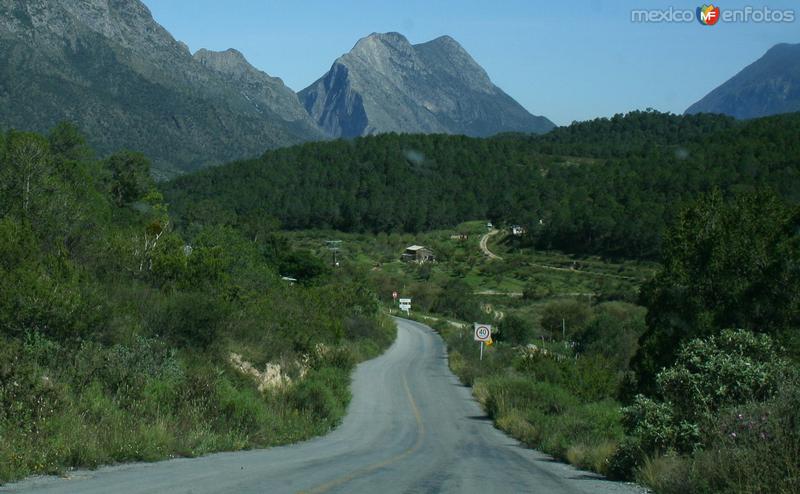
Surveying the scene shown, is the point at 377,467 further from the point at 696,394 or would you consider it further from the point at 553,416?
the point at 553,416

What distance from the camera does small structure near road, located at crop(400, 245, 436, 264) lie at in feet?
377

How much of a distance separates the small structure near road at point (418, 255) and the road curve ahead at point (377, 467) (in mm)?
86044

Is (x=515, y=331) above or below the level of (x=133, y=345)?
below

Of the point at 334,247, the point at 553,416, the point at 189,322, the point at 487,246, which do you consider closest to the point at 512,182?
the point at 487,246

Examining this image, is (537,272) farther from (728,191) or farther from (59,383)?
(59,383)

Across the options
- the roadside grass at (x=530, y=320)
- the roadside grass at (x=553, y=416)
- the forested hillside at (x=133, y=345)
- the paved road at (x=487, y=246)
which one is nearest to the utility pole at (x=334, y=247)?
the roadside grass at (x=530, y=320)

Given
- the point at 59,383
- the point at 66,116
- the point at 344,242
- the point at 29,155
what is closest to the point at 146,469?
the point at 59,383

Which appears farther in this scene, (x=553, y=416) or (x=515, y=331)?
(x=515, y=331)

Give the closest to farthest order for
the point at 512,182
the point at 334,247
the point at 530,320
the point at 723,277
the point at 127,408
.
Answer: the point at 127,408 → the point at 723,277 → the point at 530,320 → the point at 334,247 → the point at 512,182

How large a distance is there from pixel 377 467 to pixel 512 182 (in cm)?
13273

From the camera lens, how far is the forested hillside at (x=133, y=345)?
11516 millimetres

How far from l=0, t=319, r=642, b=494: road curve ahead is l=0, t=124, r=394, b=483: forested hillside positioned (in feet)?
1.81

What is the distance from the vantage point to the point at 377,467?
1333cm

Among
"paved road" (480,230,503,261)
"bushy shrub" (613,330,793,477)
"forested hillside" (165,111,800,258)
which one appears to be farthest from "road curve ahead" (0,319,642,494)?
"paved road" (480,230,503,261)
